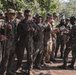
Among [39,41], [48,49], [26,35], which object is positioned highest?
[26,35]

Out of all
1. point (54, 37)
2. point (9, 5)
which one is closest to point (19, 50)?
point (54, 37)

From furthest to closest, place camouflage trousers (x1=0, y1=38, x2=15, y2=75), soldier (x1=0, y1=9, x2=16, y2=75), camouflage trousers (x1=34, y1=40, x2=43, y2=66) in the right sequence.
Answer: camouflage trousers (x1=34, y1=40, x2=43, y2=66), camouflage trousers (x1=0, y1=38, x2=15, y2=75), soldier (x1=0, y1=9, x2=16, y2=75)

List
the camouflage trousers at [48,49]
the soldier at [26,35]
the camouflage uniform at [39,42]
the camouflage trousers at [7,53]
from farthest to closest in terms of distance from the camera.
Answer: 1. the camouflage trousers at [48,49]
2. the camouflage uniform at [39,42]
3. the soldier at [26,35]
4. the camouflage trousers at [7,53]

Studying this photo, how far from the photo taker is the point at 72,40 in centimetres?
→ 931

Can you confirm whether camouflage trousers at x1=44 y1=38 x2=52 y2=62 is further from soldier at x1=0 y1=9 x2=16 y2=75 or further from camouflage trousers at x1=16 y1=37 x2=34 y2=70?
soldier at x1=0 y1=9 x2=16 y2=75

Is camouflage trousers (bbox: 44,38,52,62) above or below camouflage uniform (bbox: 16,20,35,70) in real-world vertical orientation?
below

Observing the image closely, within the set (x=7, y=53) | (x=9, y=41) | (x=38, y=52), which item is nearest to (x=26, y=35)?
(x=9, y=41)

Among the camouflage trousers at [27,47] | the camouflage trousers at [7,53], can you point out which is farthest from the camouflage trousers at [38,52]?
the camouflage trousers at [7,53]

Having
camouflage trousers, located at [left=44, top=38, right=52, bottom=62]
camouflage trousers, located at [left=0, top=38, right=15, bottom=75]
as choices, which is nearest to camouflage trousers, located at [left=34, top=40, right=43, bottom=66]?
camouflage trousers, located at [left=44, top=38, right=52, bottom=62]

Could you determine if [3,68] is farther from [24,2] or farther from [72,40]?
[24,2]

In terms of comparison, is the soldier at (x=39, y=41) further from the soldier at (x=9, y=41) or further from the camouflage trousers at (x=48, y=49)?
the soldier at (x=9, y=41)

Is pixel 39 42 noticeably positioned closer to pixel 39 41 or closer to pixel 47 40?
pixel 39 41

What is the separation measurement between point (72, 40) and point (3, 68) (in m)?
3.18

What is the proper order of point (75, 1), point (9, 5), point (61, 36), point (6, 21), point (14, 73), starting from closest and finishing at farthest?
point (6, 21)
point (14, 73)
point (61, 36)
point (9, 5)
point (75, 1)
